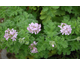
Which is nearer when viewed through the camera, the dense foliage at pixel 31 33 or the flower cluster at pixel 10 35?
the flower cluster at pixel 10 35

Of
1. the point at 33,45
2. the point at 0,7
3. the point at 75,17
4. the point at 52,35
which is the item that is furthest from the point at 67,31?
the point at 0,7

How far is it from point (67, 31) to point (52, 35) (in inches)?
15.2

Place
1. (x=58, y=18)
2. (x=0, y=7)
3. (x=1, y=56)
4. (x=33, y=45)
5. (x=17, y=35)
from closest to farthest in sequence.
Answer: (x=17, y=35), (x=33, y=45), (x=0, y=7), (x=58, y=18), (x=1, y=56)

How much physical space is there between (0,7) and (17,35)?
3.56 ft

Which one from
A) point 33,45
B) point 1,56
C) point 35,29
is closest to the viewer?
point 35,29

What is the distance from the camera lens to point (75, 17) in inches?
134

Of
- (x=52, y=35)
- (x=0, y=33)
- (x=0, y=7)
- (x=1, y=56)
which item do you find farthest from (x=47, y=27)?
(x=1, y=56)

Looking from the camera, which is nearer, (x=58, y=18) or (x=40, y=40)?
(x=40, y=40)

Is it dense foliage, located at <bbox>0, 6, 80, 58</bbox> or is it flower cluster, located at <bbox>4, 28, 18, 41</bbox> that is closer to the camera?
flower cluster, located at <bbox>4, 28, 18, 41</bbox>

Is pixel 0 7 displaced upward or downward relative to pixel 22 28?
upward

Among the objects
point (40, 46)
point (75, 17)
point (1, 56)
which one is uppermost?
point (75, 17)

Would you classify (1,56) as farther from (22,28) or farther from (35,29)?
(35,29)

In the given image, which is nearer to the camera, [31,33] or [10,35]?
[10,35]

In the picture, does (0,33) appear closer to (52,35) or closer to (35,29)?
(35,29)
